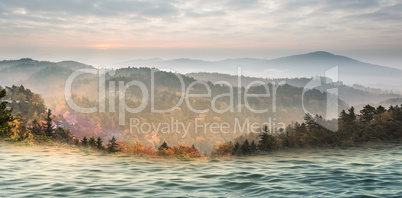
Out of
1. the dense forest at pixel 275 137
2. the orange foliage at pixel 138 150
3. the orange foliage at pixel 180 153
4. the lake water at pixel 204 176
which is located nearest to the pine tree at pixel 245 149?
the dense forest at pixel 275 137

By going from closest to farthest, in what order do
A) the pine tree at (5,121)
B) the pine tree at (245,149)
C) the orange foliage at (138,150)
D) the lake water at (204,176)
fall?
the lake water at (204,176) < the pine tree at (245,149) < the orange foliage at (138,150) < the pine tree at (5,121)

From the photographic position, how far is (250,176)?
14.6 meters

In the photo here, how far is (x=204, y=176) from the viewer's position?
14.8 m

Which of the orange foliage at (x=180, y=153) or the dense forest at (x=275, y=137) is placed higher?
the dense forest at (x=275, y=137)

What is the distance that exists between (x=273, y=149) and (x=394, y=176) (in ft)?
31.9

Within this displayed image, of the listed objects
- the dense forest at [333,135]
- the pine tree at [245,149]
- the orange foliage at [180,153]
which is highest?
the dense forest at [333,135]

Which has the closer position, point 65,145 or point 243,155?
point 243,155

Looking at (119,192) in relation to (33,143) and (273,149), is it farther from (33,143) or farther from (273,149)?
(33,143)

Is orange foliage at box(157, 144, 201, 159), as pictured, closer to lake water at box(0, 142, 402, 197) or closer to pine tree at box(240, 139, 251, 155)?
pine tree at box(240, 139, 251, 155)

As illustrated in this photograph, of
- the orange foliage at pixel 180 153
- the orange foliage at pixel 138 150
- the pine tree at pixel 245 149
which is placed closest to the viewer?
the pine tree at pixel 245 149

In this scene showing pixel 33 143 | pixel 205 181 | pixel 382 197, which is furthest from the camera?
pixel 33 143

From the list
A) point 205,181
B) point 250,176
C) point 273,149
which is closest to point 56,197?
point 205,181

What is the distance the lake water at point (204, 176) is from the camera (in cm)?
1162

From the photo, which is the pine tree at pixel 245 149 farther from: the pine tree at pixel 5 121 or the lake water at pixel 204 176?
the pine tree at pixel 5 121
